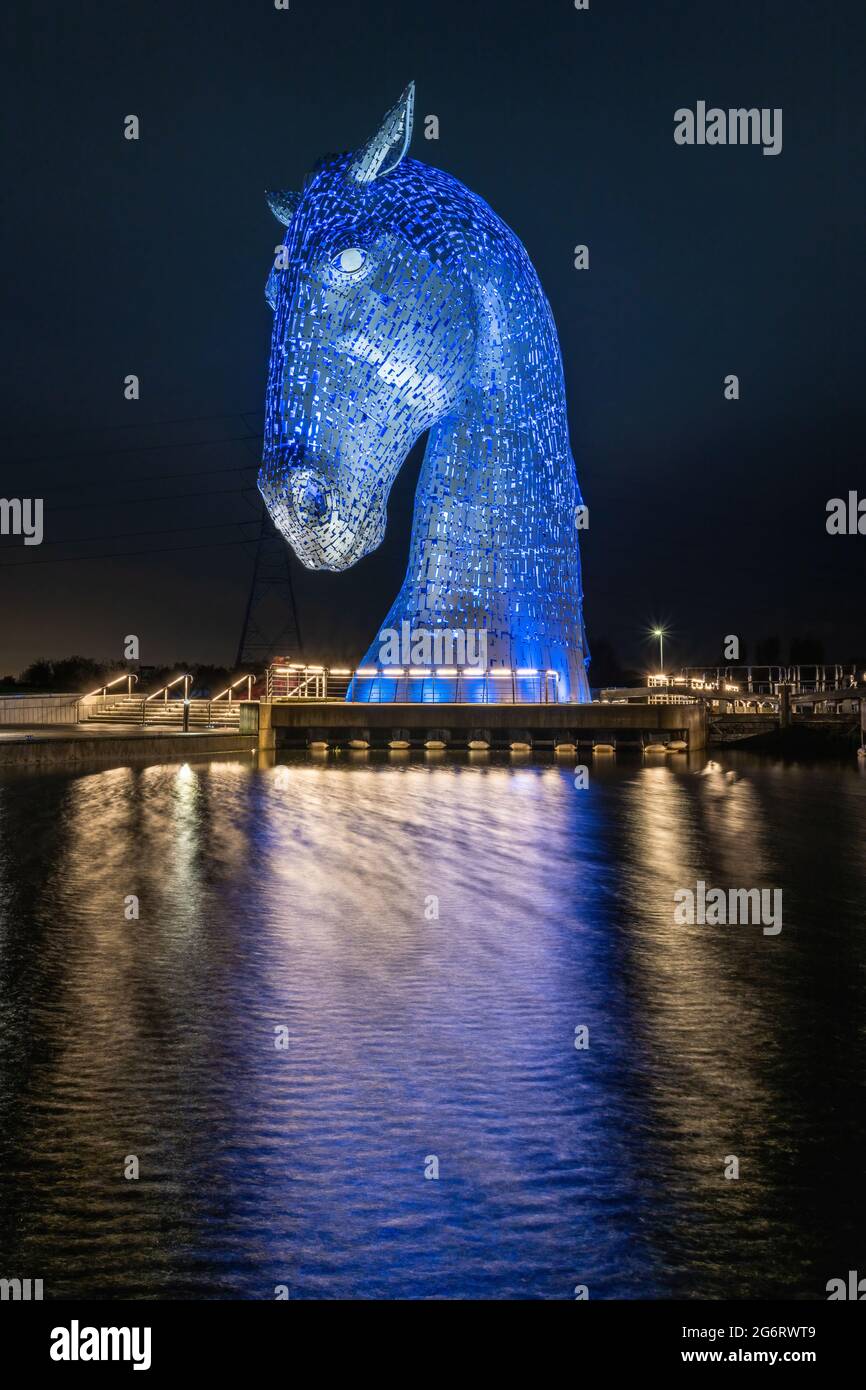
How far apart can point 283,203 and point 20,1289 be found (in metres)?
26.1

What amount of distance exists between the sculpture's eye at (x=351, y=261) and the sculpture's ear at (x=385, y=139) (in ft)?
5.31

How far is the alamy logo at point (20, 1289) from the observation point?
369 cm

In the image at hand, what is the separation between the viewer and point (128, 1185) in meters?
4.36

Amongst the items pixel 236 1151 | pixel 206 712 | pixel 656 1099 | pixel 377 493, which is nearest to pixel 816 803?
pixel 377 493

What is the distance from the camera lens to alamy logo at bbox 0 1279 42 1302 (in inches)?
145

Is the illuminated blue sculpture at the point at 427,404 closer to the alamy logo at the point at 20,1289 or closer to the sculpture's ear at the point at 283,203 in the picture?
the sculpture's ear at the point at 283,203

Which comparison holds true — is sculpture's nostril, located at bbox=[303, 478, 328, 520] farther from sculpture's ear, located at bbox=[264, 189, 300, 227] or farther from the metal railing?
the metal railing

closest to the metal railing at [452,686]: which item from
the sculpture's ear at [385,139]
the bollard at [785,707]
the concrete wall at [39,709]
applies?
the concrete wall at [39,709]
